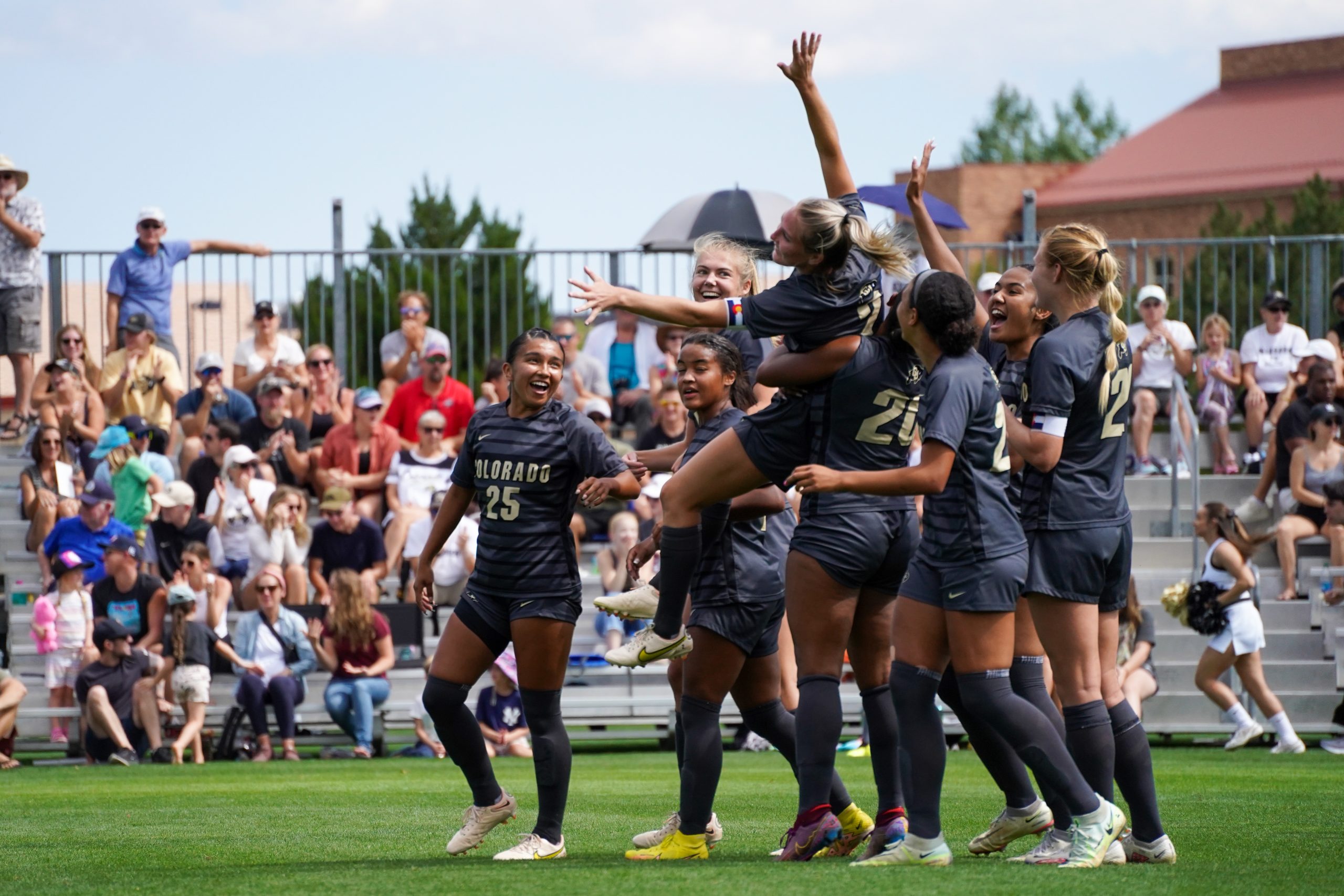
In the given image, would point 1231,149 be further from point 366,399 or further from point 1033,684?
point 1033,684

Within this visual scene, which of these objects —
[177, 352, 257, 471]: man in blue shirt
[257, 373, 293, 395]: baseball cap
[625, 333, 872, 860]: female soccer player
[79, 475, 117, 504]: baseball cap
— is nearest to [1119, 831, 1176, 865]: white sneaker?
[625, 333, 872, 860]: female soccer player

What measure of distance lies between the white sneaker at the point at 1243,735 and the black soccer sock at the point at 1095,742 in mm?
8080

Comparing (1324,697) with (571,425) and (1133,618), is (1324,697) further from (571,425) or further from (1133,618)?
(571,425)

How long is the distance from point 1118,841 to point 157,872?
3.28 metres

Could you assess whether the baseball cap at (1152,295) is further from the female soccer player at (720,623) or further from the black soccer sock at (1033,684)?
the black soccer sock at (1033,684)

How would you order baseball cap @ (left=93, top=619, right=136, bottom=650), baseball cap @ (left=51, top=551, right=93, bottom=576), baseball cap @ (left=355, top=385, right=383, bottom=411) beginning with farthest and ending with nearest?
baseball cap @ (left=355, top=385, right=383, bottom=411) < baseball cap @ (left=51, top=551, right=93, bottom=576) < baseball cap @ (left=93, top=619, right=136, bottom=650)

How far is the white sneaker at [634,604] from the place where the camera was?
6.08m

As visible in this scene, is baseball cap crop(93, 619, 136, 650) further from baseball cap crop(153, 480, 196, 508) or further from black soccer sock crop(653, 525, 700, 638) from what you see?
black soccer sock crop(653, 525, 700, 638)

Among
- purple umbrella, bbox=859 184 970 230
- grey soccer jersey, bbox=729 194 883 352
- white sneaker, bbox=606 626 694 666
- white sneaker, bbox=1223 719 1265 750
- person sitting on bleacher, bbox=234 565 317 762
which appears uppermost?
purple umbrella, bbox=859 184 970 230

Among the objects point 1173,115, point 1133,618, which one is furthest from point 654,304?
point 1173,115

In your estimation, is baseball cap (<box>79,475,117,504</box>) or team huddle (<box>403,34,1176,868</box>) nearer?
team huddle (<box>403,34,1176,868</box>)

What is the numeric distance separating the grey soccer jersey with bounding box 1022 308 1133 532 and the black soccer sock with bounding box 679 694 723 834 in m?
1.30

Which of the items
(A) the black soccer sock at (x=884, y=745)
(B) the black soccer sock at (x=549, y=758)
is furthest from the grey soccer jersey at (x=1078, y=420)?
(B) the black soccer sock at (x=549, y=758)

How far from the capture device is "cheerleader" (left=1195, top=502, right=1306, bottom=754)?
12.9m
